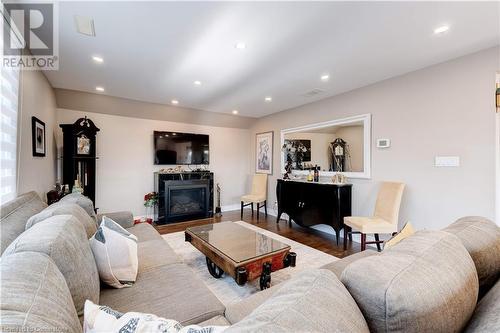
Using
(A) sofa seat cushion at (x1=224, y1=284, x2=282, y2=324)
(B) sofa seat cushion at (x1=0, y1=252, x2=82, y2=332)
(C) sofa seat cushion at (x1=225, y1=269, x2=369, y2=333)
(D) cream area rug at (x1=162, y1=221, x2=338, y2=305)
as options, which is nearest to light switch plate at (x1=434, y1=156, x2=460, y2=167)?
(D) cream area rug at (x1=162, y1=221, x2=338, y2=305)

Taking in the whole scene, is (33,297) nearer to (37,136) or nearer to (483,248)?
→ (483,248)

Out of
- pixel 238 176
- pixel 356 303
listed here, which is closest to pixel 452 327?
pixel 356 303

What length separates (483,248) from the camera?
0.94 m

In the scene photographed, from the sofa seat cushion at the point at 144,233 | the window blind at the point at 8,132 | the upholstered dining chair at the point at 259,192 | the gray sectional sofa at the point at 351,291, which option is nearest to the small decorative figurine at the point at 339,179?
the upholstered dining chair at the point at 259,192

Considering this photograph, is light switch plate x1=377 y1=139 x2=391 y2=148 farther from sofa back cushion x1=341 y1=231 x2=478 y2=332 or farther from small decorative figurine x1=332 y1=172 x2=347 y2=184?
sofa back cushion x1=341 y1=231 x2=478 y2=332

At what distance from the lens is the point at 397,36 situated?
213cm

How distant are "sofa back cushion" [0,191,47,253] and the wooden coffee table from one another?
142 cm

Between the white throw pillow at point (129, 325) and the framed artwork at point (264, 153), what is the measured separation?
16.0 feet

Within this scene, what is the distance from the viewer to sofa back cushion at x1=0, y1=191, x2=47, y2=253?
52.0 inches

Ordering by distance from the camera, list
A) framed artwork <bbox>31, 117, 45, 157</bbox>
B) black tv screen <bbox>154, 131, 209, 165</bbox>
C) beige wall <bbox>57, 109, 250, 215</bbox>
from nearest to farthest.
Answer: framed artwork <bbox>31, 117, 45, 157</bbox> → beige wall <bbox>57, 109, 250, 215</bbox> → black tv screen <bbox>154, 131, 209, 165</bbox>

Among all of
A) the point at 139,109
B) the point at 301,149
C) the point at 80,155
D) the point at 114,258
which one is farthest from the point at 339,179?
the point at 80,155

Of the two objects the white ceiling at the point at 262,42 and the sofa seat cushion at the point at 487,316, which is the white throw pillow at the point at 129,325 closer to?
the sofa seat cushion at the point at 487,316

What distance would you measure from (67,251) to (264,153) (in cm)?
490

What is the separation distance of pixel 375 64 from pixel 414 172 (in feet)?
4.97
